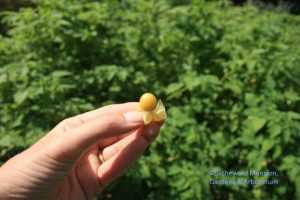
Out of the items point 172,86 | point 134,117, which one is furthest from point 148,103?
point 172,86

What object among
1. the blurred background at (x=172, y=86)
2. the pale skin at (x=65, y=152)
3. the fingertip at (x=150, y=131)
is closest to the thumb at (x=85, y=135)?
the pale skin at (x=65, y=152)

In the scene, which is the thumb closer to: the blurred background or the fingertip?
the fingertip

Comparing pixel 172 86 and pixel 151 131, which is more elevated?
pixel 151 131

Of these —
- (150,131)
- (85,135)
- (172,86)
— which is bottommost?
(172,86)

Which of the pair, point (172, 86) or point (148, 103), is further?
point (172, 86)

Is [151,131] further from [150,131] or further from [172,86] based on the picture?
[172,86]

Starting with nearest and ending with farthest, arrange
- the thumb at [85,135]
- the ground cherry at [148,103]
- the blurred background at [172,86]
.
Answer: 1. the thumb at [85,135]
2. the ground cherry at [148,103]
3. the blurred background at [172,86]

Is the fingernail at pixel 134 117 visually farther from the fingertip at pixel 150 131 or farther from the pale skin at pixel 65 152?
the fingertip at pixel 150 131

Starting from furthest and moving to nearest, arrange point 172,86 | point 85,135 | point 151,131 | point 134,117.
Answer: point 172,86 → point 151,131 → point 134,117 → point 85,135
